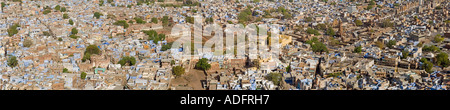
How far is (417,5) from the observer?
22875 mm

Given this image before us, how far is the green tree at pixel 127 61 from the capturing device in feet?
38.3

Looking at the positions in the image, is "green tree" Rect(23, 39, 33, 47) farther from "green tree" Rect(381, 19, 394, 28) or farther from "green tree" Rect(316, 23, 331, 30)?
"green tree" Rect(381, 19, 394, 28)

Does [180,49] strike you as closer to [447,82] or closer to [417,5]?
[447,82]

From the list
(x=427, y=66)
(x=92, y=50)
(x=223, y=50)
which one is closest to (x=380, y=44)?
(x=427, y=66)

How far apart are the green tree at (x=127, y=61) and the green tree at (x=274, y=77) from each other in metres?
3.64

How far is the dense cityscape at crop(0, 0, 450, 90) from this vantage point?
995 cm

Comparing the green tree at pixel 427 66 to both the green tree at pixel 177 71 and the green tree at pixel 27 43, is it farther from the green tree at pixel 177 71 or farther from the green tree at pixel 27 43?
the green tree at pixel 27 43

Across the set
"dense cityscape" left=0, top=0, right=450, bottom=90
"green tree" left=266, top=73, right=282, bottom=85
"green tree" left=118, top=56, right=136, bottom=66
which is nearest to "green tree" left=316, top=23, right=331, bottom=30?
"dense cityscape" left=0, top=0, right=450, bottom=90

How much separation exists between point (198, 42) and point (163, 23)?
3945 mm

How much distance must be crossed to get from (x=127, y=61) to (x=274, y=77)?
13.4ft

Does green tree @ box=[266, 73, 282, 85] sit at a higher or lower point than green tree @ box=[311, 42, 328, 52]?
lower

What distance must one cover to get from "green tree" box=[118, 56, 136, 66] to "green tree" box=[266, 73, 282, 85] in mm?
3644
